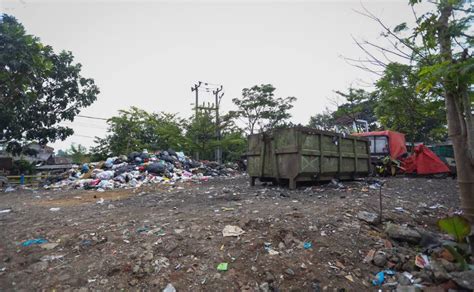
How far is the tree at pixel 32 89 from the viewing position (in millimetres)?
7742

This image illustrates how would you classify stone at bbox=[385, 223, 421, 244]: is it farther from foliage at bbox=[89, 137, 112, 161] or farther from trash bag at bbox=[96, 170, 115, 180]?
foliage at bbox=[89, 137, 112, 161]

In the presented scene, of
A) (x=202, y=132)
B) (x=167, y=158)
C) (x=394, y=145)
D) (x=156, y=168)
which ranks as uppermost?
(x=202, y=132)

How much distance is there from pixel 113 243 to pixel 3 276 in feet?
2.69

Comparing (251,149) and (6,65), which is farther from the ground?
(6,65)

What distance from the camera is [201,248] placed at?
2.25 m

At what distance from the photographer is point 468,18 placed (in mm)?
1823

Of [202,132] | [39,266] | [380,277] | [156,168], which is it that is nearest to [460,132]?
[380,277]

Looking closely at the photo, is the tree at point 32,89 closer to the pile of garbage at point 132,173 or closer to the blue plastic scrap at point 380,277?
the pile of garbage at point 132,173

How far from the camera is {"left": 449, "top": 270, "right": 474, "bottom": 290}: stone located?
154 cm

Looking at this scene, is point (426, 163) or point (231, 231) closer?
point (231, 231)

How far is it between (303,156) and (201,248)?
3417 mm

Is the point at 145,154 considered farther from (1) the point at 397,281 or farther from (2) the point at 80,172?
(1) the point at 397,281

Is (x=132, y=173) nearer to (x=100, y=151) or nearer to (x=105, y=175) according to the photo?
(x=105, y=175)

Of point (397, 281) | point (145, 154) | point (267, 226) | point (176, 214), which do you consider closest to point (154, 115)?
point (145, 154)
